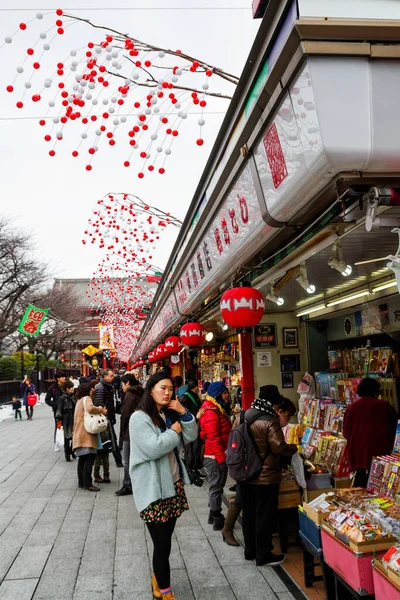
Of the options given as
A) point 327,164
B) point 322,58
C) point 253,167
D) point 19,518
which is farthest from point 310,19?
point 19,518

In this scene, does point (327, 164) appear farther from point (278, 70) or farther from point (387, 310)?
point (387, 310)

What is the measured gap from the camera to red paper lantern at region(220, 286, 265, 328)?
16.6 feet

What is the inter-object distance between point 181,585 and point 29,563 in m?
1.87

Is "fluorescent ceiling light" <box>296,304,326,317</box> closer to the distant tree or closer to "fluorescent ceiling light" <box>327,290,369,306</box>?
"fluorescent ceiling light" <box>327,290,369,306</box>

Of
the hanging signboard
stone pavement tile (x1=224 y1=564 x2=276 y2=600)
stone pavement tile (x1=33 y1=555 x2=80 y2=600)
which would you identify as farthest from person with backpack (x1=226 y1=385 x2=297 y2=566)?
the hanging signboard

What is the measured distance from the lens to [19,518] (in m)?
7.16

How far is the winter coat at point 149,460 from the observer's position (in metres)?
4.05

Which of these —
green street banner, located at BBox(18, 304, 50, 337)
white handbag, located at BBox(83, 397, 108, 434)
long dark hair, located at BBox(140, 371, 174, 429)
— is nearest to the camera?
long dark hair, located at BBox(140, 371, 174, 429)

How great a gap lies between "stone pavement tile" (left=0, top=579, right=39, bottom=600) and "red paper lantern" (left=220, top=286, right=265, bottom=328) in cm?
331

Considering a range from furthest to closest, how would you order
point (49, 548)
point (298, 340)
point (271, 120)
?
point (298, 340), point (49, 548), point (271, 120)

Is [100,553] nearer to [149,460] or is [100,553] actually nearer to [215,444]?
[215,444]

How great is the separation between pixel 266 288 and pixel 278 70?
4.29 m

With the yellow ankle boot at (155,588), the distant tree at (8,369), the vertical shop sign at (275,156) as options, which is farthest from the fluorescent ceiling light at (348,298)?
the distant tree at (8,369)

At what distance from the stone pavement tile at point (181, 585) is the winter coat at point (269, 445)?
117 cm
